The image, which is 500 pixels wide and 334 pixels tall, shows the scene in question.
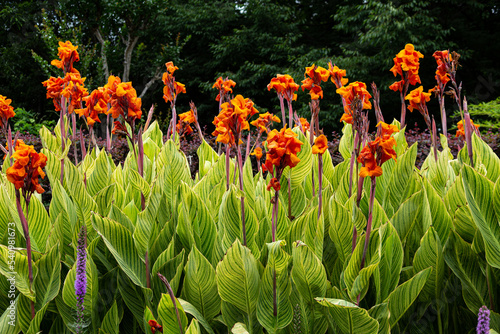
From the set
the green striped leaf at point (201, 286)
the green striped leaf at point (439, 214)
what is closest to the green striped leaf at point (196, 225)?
the green striped leaf at point (201, 286)

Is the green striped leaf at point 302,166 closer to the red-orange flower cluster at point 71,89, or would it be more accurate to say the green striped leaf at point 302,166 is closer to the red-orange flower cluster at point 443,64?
the red-orange flower cluster at point 443,64

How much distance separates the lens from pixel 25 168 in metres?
0.93

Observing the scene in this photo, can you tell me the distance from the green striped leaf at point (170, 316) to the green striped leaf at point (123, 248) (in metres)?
0.16

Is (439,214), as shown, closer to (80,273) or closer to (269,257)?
(269,257)

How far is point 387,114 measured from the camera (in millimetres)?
12469

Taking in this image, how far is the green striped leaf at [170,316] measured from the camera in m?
0.86

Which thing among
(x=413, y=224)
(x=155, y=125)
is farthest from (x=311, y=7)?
(x=413, y=224)

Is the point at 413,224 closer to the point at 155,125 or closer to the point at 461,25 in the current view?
the point at 155,125

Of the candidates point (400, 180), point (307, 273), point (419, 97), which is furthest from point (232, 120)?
point (419, 97)

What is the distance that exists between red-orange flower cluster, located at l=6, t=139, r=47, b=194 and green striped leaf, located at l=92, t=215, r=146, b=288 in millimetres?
167

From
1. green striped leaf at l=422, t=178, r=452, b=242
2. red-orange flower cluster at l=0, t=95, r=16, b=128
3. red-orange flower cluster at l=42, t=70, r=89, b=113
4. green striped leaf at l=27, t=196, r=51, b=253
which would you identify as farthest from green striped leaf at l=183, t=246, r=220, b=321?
red-orange flower cluster at l=0, t=95, r=16, b=128

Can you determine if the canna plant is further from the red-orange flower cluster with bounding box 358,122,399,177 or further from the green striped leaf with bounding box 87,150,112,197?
the green striped leaf with bounding box 87,150,112,197

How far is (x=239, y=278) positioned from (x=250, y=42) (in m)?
12.5

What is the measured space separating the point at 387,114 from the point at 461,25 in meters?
3.11
